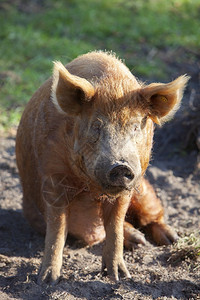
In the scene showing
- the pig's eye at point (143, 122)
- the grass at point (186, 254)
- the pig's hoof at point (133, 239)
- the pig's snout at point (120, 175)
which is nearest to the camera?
the pig's snout at point (120, 175)

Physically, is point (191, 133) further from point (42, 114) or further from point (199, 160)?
point (42, 114)

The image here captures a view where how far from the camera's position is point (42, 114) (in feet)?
14.6

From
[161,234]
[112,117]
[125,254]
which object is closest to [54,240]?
[125,254]

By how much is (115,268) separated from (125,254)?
0.59m

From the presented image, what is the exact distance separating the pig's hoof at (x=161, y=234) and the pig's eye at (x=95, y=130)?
1.75m

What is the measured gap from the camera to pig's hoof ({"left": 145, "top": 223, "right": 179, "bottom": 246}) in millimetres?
4994

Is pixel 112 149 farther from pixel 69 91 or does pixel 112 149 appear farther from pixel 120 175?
pixel 69 91

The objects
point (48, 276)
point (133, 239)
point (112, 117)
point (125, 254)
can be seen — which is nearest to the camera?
point (112, 117)

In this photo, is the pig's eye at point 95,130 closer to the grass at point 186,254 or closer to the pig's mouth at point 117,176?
the pig's mouth at point 117,176

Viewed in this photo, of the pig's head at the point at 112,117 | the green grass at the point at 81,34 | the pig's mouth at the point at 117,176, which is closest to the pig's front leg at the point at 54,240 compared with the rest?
the pig's head at the point at 112,117

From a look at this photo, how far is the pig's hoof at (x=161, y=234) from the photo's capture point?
4.99 m

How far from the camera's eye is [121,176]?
3.42 meters

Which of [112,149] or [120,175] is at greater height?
[112,149]

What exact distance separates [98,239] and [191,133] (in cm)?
264
